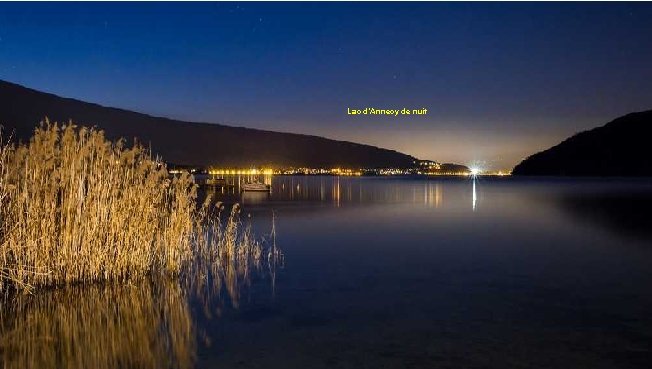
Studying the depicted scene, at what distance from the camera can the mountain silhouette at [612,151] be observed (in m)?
158

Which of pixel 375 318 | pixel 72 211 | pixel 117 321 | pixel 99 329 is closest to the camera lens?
pixel 99 329

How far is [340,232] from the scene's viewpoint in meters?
22.1

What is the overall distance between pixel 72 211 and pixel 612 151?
591ft

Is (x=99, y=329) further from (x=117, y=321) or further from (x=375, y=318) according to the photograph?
(x=375, y=318)

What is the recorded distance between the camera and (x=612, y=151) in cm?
16725

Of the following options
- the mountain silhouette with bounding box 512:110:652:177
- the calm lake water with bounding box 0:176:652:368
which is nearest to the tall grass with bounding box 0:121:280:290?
the calm lake water with bounding box 0:176:652:368

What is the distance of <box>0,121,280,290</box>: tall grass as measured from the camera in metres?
9.33

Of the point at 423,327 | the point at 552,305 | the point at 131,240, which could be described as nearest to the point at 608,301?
the point at 552,305

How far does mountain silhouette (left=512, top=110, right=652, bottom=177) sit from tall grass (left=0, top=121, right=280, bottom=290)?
16752cm

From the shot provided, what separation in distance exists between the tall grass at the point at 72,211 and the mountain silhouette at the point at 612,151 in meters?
168

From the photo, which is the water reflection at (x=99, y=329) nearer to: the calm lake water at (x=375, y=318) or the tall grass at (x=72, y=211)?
the calm lake water at (x=375, y=318)

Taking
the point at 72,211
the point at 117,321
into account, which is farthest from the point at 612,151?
the point at 117,321

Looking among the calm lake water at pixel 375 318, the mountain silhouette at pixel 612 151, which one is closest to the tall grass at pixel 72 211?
the calm lake water at pixel 375 318

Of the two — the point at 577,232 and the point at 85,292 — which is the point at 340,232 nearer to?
the point at 577,232
